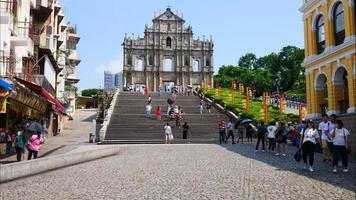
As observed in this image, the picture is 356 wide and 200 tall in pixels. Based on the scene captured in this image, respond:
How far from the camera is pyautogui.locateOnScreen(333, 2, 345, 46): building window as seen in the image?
2068 cm

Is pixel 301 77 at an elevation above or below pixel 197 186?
above

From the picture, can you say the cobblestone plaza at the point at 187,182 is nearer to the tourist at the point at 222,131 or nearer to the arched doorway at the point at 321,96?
the arched doorway at the point at 321,96

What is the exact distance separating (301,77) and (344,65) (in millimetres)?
69447

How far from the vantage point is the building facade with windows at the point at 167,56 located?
262ft

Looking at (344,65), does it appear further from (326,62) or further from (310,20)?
(310,20)

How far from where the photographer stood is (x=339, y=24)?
828 inches

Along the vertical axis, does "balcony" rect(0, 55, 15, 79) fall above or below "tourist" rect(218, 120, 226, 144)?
above

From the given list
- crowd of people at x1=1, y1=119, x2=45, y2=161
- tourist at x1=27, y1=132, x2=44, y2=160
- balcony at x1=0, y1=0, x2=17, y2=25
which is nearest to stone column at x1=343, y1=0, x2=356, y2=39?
crowd of people at x1=1, y1=119, x2=45, y2=161

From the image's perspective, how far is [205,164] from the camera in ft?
47.9

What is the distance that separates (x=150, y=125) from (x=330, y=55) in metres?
15.0

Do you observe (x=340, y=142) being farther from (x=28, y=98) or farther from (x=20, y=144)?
(x=28, y=98)

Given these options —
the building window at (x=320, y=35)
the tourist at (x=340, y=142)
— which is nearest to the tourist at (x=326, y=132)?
the tourist at (x=340, y=142)

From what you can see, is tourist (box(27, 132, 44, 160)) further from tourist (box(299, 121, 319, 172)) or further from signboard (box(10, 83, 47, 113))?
tourist (box(299, 121, 319, 172))

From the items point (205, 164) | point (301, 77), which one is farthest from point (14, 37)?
point (301, 77)
